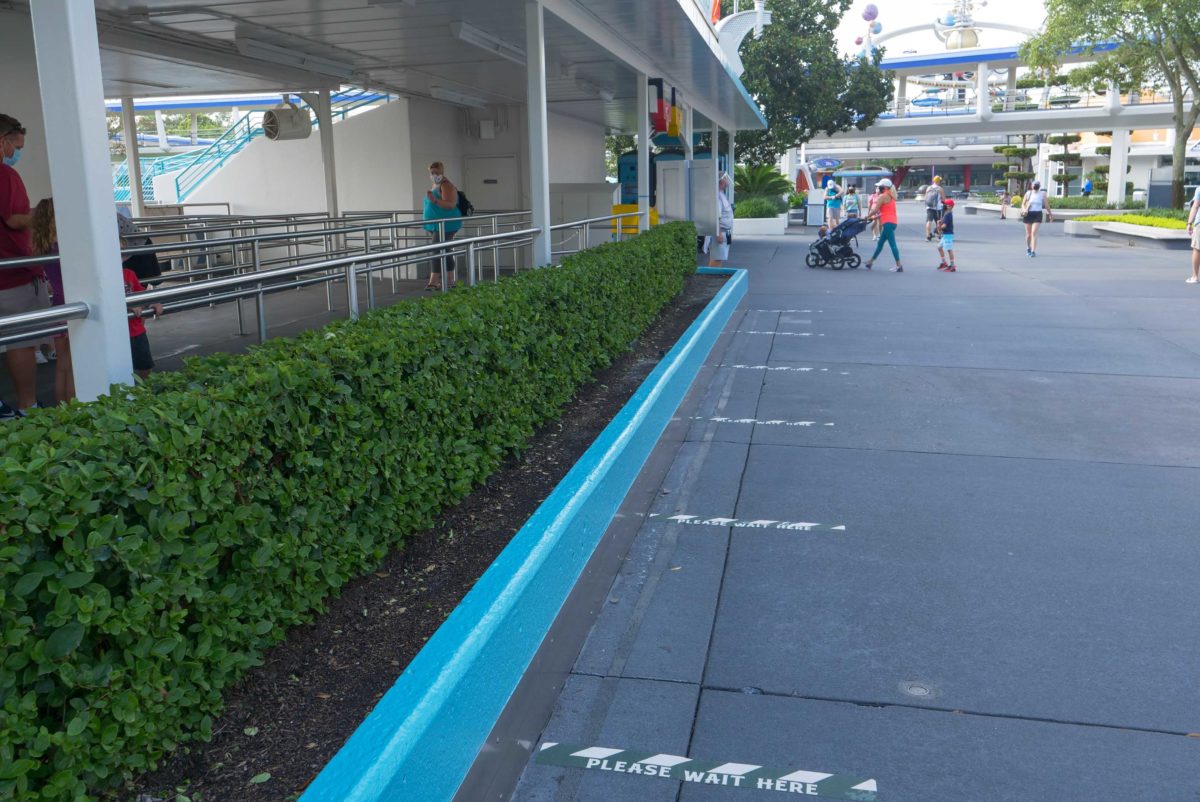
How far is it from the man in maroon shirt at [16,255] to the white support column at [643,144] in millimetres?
8328

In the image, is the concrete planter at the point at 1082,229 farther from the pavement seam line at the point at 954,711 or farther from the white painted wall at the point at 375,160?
the pavement seam line at the point at 954,711

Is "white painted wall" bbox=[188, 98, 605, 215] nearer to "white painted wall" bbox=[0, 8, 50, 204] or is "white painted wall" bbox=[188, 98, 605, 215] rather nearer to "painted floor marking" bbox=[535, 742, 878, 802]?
"white painted wall" bbox=[0, 8, 50, 204]

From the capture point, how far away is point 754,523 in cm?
530

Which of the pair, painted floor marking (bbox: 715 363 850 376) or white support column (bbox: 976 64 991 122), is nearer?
painted floor marking (bbox: 715 363 850 376)

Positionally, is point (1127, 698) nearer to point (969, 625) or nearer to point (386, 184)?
point (969, 625)

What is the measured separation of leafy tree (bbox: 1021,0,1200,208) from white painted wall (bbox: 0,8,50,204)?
82.9 feet

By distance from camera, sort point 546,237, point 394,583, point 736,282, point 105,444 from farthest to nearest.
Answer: point 736,282 → point 546,237 → point 394,583 → point 105,444

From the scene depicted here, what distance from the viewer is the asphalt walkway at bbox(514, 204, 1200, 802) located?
317 centimetres

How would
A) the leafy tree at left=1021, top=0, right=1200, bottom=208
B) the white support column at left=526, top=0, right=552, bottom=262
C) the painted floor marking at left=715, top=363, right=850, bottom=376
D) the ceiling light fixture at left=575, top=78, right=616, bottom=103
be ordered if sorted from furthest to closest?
the leafy tree at left=1021, top=0, right=1200, bottom=208
the ceiling light fixture at left=575, top=78, right=616, bottom=103
the painted floor marking at left=715, top=363, right=850, bottom=376
the white support column at left=526, top=0, right=552, bottom=262

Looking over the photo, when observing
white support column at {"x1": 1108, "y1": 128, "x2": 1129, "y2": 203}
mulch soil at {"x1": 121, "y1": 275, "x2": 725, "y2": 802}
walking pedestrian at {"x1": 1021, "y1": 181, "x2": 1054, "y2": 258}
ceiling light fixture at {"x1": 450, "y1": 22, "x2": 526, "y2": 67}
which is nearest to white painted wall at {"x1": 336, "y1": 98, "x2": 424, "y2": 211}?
ceiling light fixture at {"x1": 450, "y1": 22, "x2": 526, "y2": 67}

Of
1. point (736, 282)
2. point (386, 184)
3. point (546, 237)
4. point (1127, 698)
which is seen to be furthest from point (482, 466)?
point (386, 184)

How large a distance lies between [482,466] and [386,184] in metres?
13.9

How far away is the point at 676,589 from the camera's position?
451 centimetres

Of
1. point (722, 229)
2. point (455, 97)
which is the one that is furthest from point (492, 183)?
point (722, 229)
